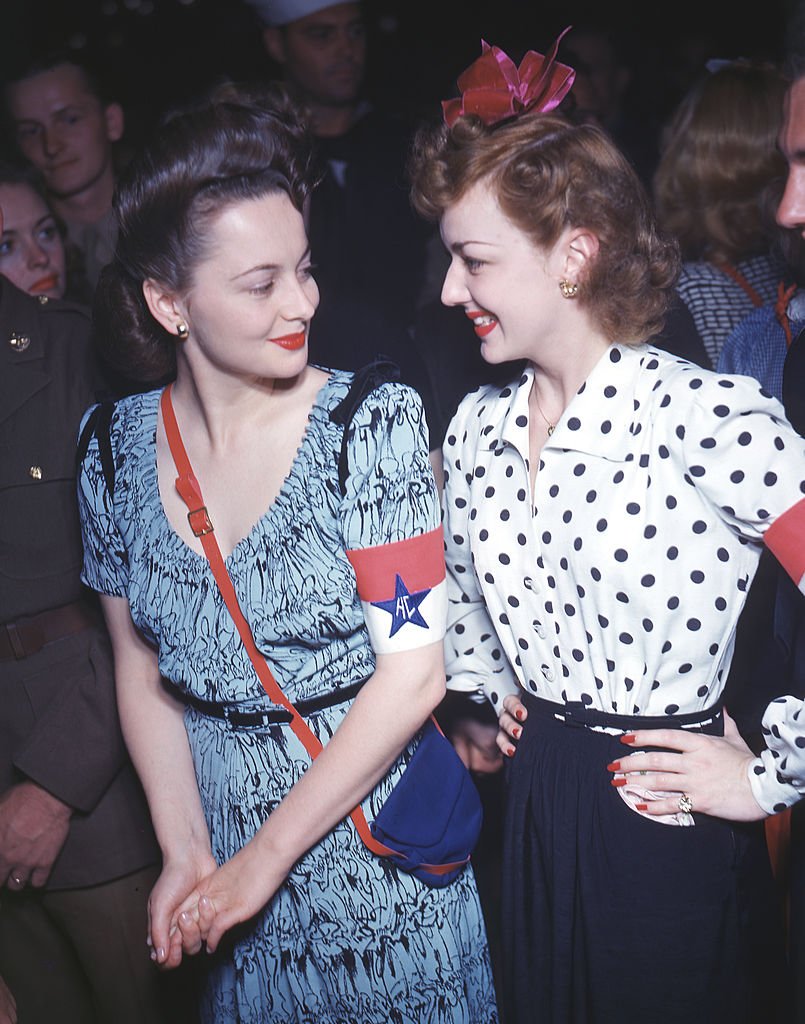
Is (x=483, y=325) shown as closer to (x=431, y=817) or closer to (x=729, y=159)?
(x=431, y=817)

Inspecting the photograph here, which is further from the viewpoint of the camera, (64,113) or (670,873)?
(64,113)

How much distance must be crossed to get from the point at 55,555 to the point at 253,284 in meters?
0.80

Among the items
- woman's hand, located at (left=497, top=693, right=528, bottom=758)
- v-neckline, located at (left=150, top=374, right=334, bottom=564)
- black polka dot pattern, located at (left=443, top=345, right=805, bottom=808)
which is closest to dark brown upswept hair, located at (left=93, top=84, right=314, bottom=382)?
v-neckline, located at (left=150, top=374, right=334, bottom=564)

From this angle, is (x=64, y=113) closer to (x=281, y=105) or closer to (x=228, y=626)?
(x=281, y=105)

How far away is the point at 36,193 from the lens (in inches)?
101

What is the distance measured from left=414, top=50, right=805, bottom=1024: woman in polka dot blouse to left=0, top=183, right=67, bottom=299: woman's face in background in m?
1.22

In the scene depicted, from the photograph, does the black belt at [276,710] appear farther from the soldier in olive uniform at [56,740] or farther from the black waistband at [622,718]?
the soldier in olive uniform at [56,740]

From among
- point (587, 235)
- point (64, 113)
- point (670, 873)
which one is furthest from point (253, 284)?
point (64, 113)

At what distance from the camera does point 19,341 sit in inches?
84.0

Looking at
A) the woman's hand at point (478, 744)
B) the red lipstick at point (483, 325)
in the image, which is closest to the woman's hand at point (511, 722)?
the woman's hand at point (478, 744)

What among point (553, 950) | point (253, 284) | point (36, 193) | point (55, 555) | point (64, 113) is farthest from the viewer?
point (64, 113)

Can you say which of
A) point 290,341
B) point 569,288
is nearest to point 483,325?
point 569,288

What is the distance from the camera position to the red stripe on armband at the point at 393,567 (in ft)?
5.26

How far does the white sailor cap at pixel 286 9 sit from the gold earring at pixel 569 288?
6.99ft
